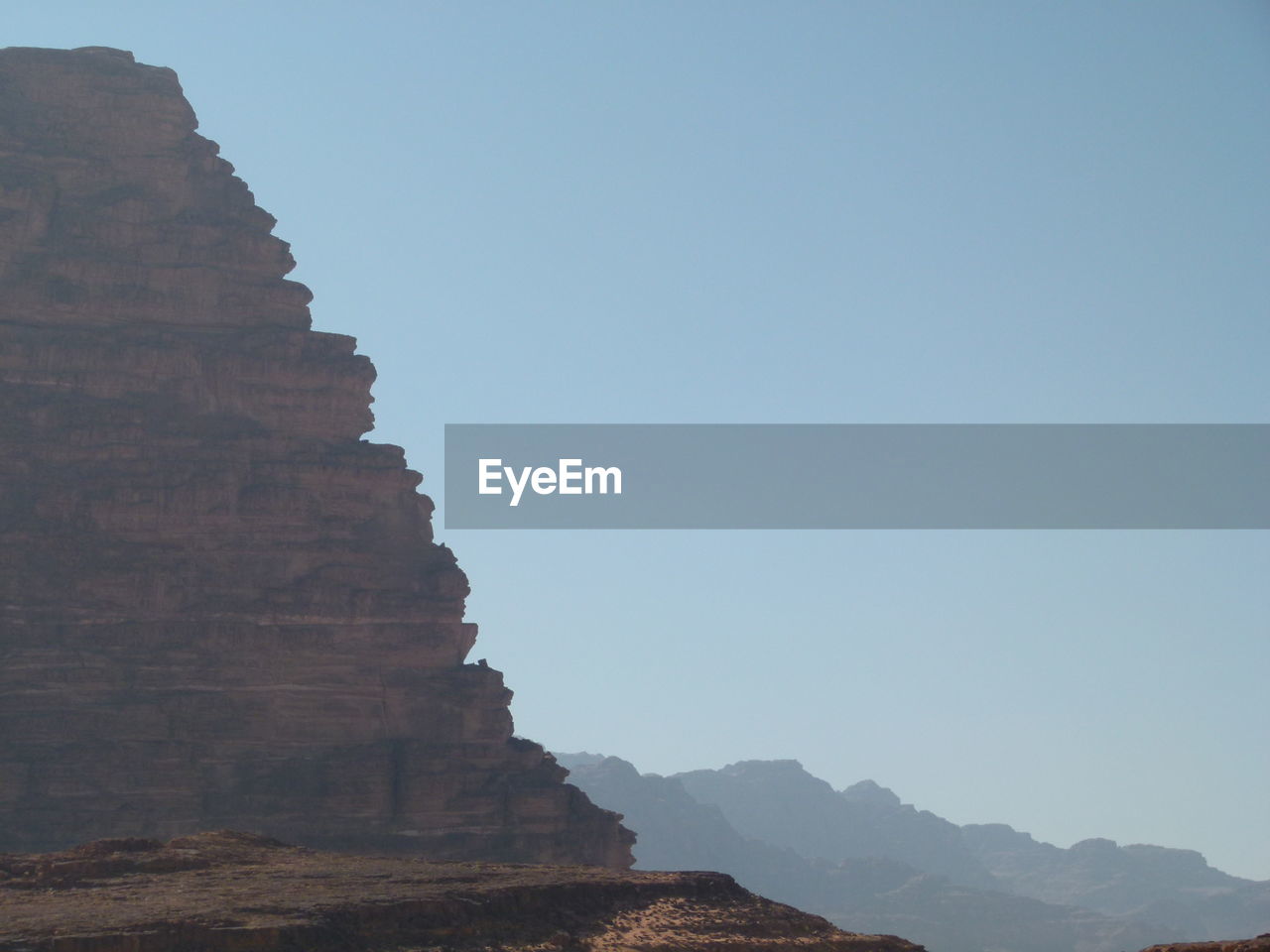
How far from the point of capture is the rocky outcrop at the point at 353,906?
52844 millimetres

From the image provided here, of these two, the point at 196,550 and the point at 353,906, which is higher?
the point at 196,550

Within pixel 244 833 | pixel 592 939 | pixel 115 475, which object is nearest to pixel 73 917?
pixel 592 939

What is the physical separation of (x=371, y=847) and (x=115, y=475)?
22873 mm

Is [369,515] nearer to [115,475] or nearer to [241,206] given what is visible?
[115,475]

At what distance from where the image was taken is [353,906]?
56344 mm

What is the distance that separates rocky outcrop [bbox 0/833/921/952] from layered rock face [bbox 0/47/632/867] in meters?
20.3

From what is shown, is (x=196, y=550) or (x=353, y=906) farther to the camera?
(x=196, y=550)

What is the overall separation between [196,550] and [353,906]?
42.8 meters

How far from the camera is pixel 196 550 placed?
3780 inches

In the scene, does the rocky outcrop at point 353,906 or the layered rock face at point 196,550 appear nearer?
the rocky outcrop at point 353,906

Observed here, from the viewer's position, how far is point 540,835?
93.6 meters

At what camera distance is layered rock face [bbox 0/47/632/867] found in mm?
90812

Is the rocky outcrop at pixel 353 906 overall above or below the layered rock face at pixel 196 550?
below

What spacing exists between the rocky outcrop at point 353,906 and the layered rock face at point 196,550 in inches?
798
